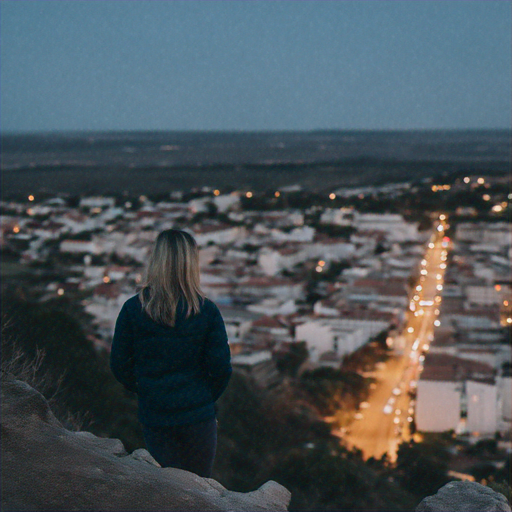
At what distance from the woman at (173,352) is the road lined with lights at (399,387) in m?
6.04

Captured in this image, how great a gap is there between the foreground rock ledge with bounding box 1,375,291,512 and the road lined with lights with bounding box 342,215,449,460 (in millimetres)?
6018

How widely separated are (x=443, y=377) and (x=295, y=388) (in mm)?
1937

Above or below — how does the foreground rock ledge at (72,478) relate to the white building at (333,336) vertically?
above

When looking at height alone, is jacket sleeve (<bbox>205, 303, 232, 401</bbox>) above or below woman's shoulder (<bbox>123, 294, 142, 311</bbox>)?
below

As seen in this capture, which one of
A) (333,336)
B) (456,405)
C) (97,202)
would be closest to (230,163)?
(97,202)

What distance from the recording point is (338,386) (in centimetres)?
1040

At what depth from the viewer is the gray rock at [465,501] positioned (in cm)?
226

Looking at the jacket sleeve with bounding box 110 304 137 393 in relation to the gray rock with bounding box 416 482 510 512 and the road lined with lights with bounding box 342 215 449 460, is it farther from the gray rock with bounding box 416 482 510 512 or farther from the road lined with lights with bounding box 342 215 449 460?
the road lined with lights with bounding box 342 215 449 460

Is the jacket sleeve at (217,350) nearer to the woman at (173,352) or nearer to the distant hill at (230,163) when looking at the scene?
the woman at (173,352)

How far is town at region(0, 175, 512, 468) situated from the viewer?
975cm

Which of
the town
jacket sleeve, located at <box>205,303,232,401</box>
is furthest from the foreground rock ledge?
the town

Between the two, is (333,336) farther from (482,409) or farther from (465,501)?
(465,501)

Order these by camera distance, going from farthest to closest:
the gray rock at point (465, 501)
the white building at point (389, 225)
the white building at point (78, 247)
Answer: the white building at point (389, 225), the white building at point (78, 247), the gray rock at point (465, 501)

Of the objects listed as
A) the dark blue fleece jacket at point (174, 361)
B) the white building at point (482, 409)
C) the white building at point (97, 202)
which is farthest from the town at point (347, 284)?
the dark blue fleece jacket at point (174, 361)
